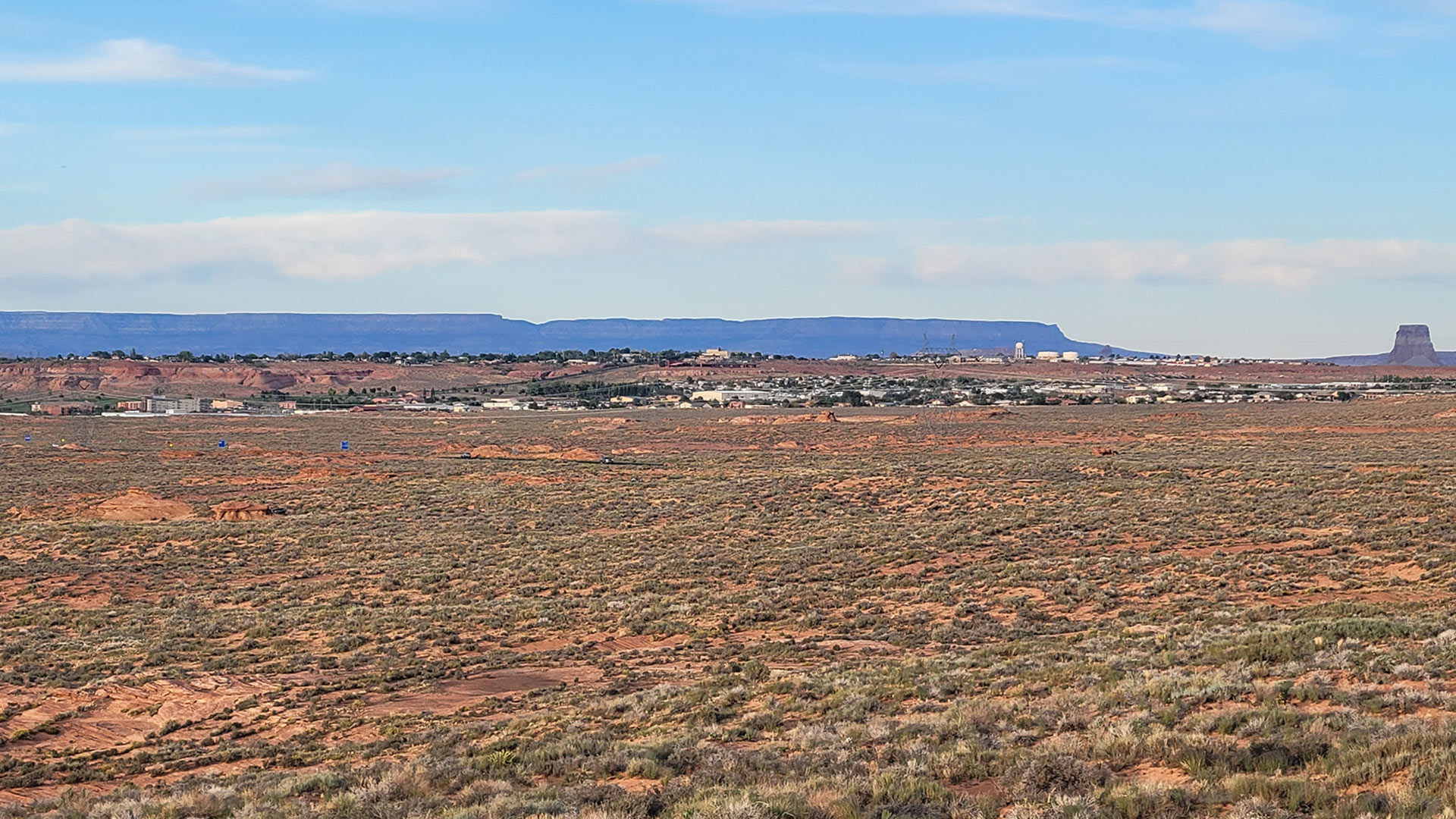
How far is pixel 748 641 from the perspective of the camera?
1906cm

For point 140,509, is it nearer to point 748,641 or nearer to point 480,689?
point 480,689

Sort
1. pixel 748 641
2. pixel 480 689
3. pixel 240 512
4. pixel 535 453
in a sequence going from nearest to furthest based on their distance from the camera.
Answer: pixel 480 689 < pixel 748 641 < pixel 240 512 < pixel 535 453

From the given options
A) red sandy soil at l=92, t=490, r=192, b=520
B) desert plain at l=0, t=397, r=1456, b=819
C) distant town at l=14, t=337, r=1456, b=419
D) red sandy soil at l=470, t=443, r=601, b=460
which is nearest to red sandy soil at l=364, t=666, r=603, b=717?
desert plain at l=0, t=397, r=1456, b=819

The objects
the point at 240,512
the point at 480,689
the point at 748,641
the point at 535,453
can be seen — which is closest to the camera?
the point at 480,689

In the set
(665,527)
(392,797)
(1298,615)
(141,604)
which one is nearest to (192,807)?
(392,797)

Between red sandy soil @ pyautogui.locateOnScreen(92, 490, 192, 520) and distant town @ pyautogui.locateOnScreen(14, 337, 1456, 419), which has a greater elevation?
distant town @ pyautogui.locateOnScreen(14, 337, 1456, 419)

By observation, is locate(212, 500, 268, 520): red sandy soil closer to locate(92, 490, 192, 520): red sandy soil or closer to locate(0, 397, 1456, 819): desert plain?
locate(0, 397, 1456, 819): desert plain

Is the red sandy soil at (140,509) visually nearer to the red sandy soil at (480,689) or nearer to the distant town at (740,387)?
the red sandy soil at (480,689)

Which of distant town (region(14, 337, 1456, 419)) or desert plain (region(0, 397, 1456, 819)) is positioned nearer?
desert plain (region(0, 397, 1456, 819))

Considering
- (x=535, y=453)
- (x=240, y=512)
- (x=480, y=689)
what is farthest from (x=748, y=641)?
(x=535, y=453)

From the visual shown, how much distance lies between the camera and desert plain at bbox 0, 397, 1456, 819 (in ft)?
30.7

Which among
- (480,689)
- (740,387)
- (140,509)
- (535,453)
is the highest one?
(740,387)

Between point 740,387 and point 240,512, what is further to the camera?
point 740,387

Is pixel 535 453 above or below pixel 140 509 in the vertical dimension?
above
